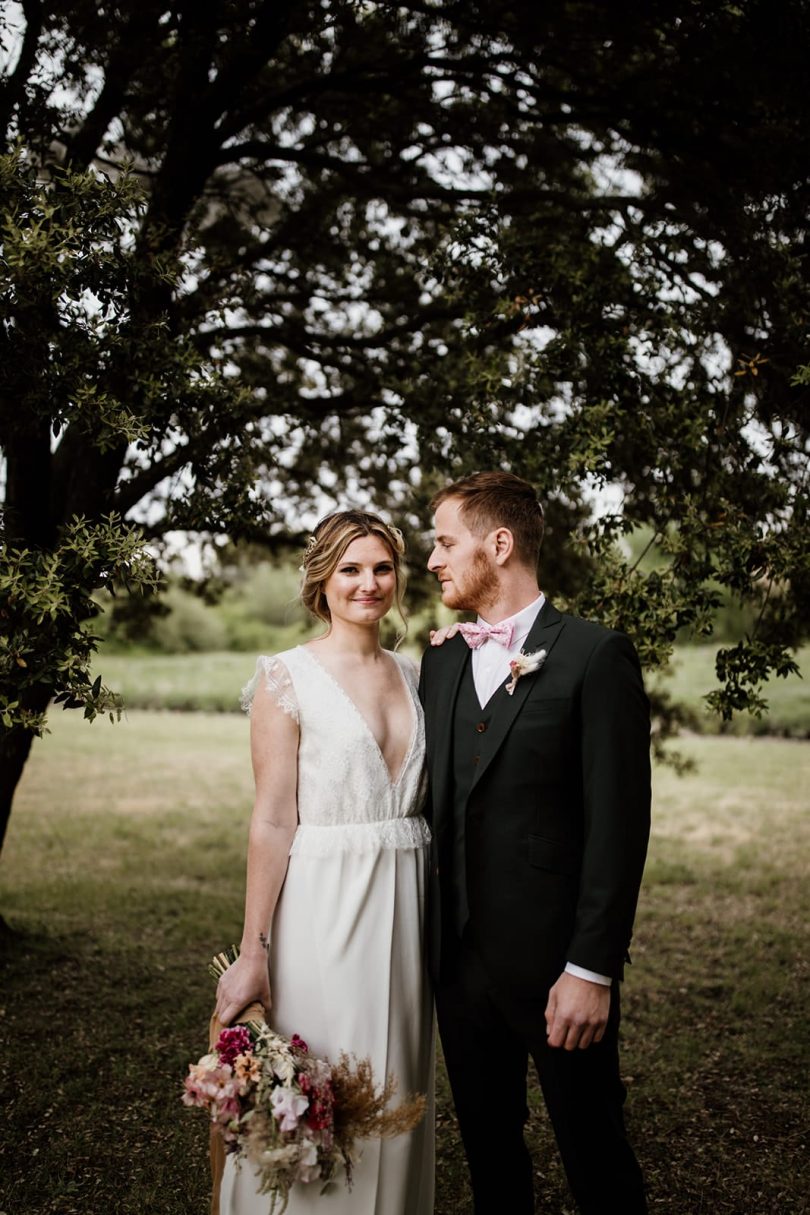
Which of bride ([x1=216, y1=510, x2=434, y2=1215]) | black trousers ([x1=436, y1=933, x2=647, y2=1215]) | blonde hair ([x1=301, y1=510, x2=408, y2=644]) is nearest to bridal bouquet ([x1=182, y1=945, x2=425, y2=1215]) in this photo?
bride ([x1=216, y1=510, x2=434, y2=1215])

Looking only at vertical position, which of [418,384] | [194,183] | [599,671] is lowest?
[599,671]

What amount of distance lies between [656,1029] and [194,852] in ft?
19.3

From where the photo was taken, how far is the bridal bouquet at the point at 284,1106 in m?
2.44

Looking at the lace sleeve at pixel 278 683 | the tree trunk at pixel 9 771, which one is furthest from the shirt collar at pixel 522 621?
the tree trunk at pixel 9 771

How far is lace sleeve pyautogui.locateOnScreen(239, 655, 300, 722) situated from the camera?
306cm

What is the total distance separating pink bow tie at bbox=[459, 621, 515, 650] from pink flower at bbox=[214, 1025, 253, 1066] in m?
1.33

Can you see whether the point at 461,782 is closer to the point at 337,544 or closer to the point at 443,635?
the point at 443,635

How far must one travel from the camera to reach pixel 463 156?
668 centimetres

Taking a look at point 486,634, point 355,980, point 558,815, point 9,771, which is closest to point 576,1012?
point 558,815

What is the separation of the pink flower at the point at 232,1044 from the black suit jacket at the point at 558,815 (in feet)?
2.23

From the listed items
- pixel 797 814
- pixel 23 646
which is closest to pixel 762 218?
pixel 23 646

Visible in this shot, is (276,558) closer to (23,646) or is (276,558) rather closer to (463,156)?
(463,156)

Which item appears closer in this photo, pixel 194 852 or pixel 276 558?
pixel 276 558

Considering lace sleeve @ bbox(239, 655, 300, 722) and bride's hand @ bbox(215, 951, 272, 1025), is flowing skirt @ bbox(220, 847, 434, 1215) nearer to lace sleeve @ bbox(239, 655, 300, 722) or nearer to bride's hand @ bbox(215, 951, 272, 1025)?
bride's hand @ bbox(215, 951, 272, 1025)
